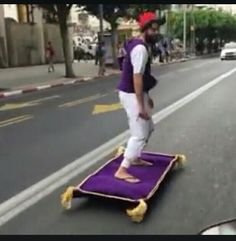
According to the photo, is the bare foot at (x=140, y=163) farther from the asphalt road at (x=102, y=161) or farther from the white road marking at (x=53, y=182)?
the white road marking at (x=53, y=182)

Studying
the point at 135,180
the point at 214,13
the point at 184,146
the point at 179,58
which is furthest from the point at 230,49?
the point at 135,180

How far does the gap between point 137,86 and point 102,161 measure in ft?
6.40

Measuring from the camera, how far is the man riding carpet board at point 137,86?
19.0 feet

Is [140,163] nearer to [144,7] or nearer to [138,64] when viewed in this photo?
[138,64]

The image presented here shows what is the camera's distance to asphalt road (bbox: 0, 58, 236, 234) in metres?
5.10

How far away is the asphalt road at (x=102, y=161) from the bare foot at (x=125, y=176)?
0.28 meters

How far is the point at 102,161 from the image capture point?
7492mm

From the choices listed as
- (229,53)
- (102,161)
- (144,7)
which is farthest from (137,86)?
(229,53)

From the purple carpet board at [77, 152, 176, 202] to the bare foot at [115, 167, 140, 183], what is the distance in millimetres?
54

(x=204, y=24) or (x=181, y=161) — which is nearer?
(x=181, y=161)

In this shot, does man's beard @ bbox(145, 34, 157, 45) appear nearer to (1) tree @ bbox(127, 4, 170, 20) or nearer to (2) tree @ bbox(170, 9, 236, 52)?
(1) tree @ bbox(127, 4, 170, 20)

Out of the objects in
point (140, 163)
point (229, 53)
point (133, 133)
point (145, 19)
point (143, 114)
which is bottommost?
point (229, 53)

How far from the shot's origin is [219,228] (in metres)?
4.50

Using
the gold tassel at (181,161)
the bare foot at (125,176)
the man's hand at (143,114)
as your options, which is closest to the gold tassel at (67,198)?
the bare foot at (125,176)
